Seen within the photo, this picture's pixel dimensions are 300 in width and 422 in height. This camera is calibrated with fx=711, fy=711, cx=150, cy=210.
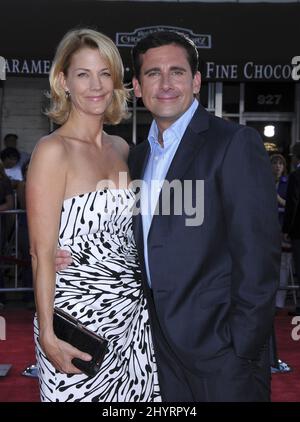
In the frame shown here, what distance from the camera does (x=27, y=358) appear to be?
6.71 meters

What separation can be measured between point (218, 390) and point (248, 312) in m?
0.35

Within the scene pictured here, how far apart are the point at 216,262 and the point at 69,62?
1190 millimetres

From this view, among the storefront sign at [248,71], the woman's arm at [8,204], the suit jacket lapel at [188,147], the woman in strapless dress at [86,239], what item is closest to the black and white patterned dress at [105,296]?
the woman in strapless dress at [86,239]

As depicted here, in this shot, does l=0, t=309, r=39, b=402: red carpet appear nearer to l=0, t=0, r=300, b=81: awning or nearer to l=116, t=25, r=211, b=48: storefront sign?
l=0, t=0, r=300, b=81: awning

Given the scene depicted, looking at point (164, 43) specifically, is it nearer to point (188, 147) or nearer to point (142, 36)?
point (188, 147)

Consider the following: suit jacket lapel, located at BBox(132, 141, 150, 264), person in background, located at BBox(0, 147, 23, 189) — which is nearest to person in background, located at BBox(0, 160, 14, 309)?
person in background, located at BBox(0, 147, 23, 189)

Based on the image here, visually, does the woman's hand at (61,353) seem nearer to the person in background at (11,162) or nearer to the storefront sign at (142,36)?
the person in background at (11,162)

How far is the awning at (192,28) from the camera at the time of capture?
1170 cm

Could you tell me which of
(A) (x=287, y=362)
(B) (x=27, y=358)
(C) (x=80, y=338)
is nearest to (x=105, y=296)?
(C) (x=80, y=338)

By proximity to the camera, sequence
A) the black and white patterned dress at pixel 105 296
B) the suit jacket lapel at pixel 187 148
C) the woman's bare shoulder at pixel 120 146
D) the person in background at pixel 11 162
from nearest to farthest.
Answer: the suit jacket lapel at pixel 187 148
the black and white patterned dress at pixel 105 296
the woman's bare shoulder at pixel 120 146
the person in background at pixel 11 162

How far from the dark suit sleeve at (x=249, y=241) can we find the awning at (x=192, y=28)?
354 inches

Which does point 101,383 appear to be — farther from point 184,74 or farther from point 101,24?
point 101,24

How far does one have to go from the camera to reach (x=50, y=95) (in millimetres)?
3445

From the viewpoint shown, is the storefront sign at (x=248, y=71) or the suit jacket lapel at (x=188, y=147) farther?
the storefront sign at (x=248, y=71)
